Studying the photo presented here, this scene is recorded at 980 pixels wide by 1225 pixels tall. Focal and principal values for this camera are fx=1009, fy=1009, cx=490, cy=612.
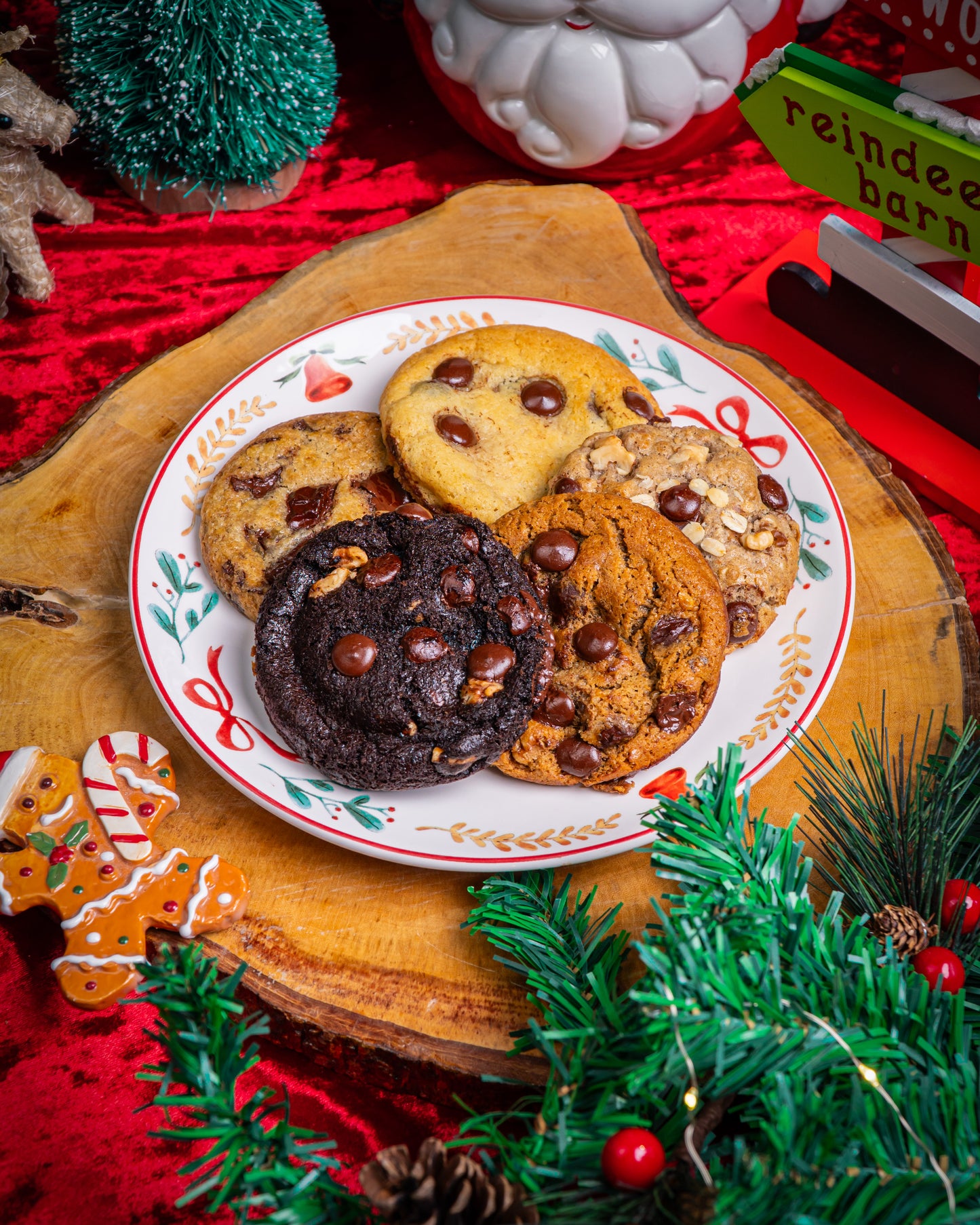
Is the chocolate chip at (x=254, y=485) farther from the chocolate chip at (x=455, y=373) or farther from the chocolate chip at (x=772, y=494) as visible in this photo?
the chocolate chip at (x=772, y=494)

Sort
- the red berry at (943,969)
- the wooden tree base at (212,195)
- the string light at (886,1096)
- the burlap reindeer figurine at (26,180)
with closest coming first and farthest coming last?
the string light at (886,1096), the red berry at (943,969), the burlap reindeer figurine at (26,180), the wooden tree base at (212,195)

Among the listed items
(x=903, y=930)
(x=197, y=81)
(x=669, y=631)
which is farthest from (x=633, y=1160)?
(x=197, y=81)

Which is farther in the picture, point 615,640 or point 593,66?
point 593,66

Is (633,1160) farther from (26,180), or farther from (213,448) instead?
(26,180)

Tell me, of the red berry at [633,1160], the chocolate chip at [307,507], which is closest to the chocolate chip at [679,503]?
the chocolate chip at [307,507]

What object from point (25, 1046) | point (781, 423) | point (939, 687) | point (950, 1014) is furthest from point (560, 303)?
point (25, 1046)

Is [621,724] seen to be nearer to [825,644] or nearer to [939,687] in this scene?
[825,644]
